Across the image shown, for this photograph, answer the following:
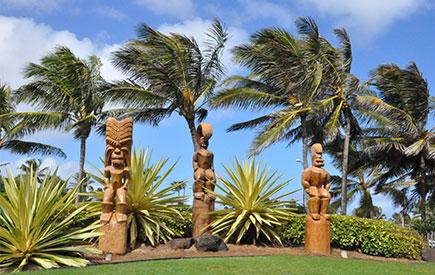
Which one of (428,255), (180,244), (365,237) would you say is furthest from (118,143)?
(428,255)

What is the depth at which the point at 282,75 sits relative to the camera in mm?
21656

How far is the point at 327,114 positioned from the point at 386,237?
12702 mm

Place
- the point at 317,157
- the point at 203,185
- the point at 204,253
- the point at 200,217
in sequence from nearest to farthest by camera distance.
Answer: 1. the point at 204,253
2. the point at 317,157
3. the point at 200,217
4. the point at 203,185

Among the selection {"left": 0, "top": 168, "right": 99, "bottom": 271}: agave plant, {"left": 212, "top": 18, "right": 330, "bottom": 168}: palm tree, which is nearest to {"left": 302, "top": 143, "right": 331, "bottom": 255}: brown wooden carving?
{"left": 0, "top": 168, "right": 99, "bottom": 271}: agave plant

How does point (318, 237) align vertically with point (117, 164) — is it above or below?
below

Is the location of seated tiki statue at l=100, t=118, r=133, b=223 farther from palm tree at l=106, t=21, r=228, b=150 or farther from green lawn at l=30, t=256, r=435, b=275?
palm tree at l=106, t=21, r=228, b=150

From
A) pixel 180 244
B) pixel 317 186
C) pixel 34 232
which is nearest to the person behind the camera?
pixel 34 232

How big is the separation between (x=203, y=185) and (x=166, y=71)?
935 cm

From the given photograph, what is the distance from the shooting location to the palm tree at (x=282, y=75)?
68.6 ft

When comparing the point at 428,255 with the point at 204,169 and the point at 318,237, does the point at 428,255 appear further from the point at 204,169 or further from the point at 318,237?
the point at 204,169

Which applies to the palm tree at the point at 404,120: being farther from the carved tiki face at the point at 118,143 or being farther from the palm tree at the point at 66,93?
the carved tiki face at the point at 118,143

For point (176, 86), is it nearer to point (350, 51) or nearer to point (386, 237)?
point (350, 51)

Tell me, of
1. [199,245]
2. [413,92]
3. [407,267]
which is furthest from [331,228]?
[413,92]

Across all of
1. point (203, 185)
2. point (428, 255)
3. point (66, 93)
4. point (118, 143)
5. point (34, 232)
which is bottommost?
point (34, 232)
